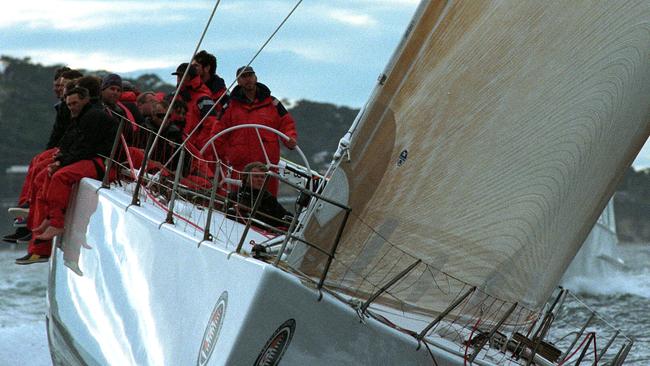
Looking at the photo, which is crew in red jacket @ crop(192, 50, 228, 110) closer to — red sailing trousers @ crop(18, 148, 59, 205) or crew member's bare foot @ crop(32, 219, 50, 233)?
red sailing trousers @ crop(18, 148, 59, 205)

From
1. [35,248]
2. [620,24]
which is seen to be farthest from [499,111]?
[35,248]

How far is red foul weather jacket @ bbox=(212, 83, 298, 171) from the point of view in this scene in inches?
264

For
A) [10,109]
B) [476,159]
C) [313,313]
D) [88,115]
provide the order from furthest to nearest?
[10,109]
[88,115]
[476,159]
[313,313]

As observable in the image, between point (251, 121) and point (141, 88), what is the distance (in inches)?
1268

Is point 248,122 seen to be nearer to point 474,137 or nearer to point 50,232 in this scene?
point 50,232

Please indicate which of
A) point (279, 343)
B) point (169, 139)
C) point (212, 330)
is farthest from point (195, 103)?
point (279, 343)

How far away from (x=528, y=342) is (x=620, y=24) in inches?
46.2

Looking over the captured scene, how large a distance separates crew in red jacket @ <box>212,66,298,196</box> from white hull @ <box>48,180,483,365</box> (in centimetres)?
91

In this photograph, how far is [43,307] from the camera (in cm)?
1387

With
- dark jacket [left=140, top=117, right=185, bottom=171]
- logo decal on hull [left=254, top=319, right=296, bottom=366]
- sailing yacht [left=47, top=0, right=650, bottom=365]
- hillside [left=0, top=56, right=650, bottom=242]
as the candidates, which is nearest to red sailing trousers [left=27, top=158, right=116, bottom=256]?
dark jacket [left=140, top=117, right=185, bottom=171]

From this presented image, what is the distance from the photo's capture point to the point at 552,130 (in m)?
5.00

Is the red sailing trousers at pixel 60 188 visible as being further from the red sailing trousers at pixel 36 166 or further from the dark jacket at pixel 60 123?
the dark jacket at pixel 60 123

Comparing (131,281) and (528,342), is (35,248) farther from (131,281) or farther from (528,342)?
(528,342)

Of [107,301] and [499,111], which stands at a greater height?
[499,111]
